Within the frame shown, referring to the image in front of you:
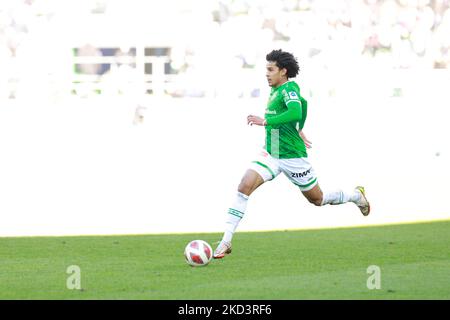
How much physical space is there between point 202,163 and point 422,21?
13.9 meters

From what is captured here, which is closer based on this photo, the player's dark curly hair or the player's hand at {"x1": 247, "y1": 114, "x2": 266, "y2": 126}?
the player's hand at {"x1": 247, "y1": 114, "x2": 266, "y2": 126}

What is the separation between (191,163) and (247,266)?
12798 mm

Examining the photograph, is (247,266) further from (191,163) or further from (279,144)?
(191,163)

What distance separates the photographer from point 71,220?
12.7 meters

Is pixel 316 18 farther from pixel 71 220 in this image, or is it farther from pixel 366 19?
pixel 71 220

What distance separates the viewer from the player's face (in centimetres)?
912

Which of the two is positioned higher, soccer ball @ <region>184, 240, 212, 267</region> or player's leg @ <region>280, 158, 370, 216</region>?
player's leg @ <region>280, 158, 370, 216</region>

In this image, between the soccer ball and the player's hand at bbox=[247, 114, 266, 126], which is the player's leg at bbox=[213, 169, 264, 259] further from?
the player's hand at bbox=[247, 114, 266, 126]

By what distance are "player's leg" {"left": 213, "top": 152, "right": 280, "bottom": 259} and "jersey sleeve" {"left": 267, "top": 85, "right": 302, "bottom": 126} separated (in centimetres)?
44

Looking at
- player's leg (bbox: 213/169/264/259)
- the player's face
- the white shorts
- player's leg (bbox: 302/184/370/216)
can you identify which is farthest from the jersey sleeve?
player's leg (bbox: 302/184/370/216)

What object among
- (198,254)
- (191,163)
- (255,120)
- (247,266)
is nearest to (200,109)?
(191,163)

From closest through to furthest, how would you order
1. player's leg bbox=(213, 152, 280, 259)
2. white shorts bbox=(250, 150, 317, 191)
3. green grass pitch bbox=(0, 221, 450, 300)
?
green grass pitch bbox=(0, 221, 450, 300) → player's leg bbox=(213, 152, 280, 259) → white shorts bbox=(250, 150, 317, 191)

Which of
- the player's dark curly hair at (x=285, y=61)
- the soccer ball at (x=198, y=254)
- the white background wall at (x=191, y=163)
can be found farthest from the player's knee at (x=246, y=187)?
the white background wall at (x=191, y=163)
